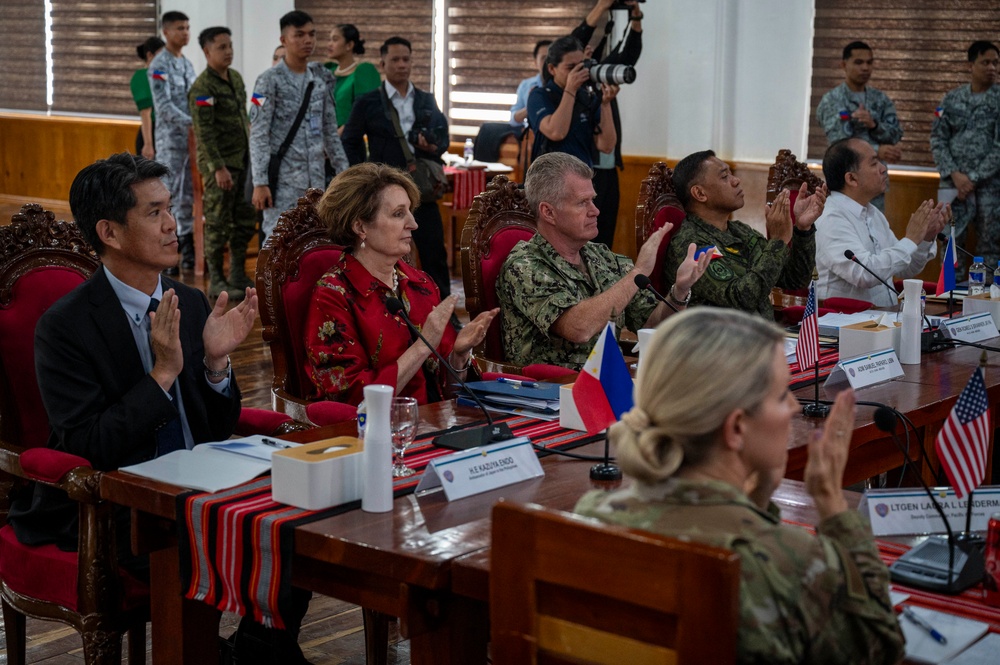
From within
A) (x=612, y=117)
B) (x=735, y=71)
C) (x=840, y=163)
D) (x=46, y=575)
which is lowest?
(x=46, y=575)

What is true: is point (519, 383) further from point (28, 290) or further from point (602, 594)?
point (602, 594)

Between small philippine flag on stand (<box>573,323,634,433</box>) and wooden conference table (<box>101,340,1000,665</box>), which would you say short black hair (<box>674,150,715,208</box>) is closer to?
wooden conference table (<box>101,340,1000,665</box>)

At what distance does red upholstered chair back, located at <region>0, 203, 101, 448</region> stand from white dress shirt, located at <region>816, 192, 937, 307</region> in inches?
100.0

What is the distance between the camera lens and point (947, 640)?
142 cm

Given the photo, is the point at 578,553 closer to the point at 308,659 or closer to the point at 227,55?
the point at 308,659

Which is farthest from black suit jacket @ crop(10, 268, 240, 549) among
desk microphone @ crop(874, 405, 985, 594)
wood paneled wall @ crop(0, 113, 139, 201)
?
wood paneled wall @ crop(0, 113, 139, 201)

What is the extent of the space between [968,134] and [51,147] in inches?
330

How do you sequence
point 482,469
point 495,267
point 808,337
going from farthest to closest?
point 495,267 → point 808,337 → point 482,469

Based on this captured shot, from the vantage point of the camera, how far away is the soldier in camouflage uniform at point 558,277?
10.2 ft

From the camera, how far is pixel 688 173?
3914 mm

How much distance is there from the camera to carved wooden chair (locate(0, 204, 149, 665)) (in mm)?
2086

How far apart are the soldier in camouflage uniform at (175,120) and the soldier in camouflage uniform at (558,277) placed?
17.1ft

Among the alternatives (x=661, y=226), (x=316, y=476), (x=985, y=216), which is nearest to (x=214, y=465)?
(x=316, y=476)

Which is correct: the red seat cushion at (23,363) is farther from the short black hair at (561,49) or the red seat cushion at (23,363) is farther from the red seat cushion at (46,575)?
the short black hair at (561,49)
